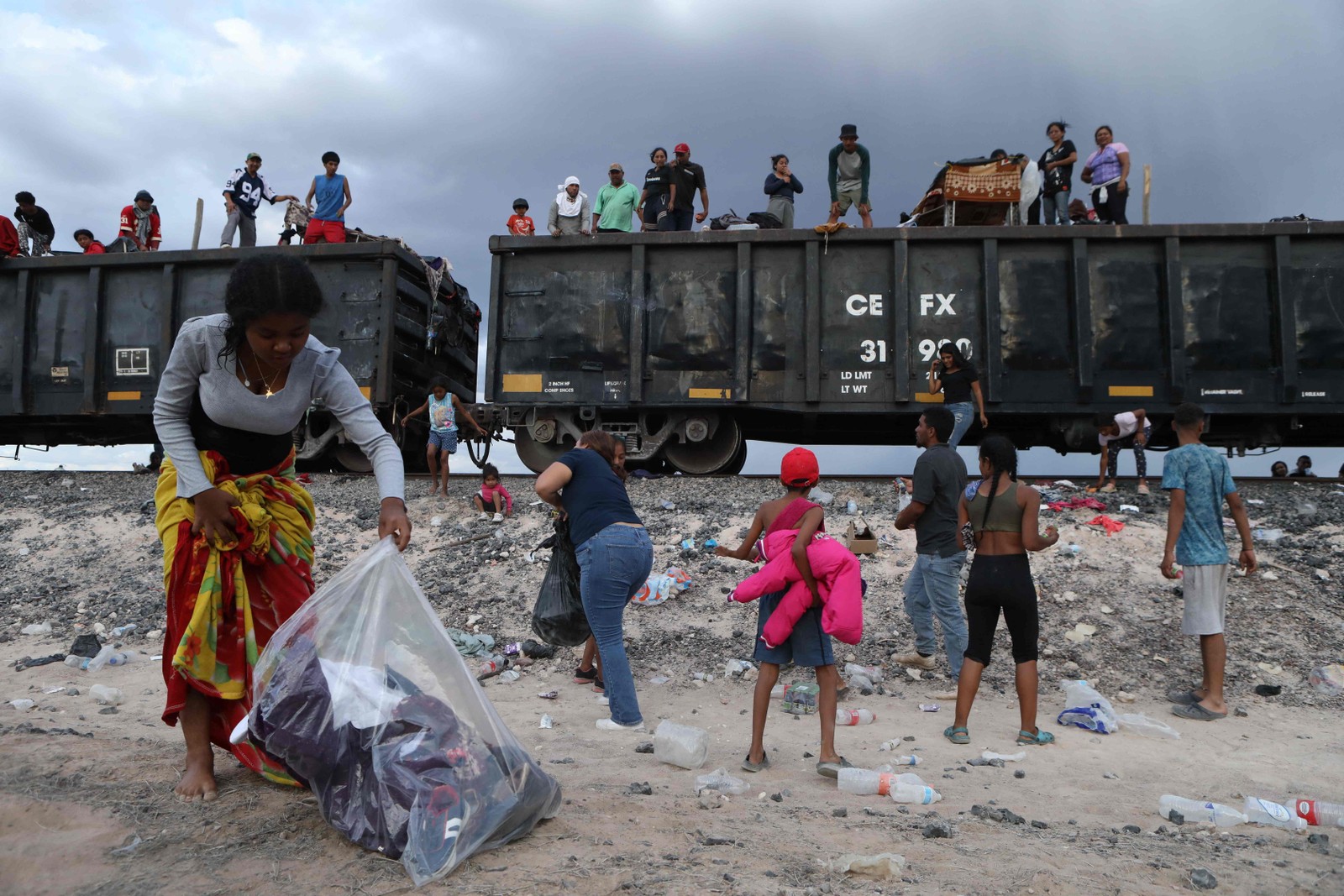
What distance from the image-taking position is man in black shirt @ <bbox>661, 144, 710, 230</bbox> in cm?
902

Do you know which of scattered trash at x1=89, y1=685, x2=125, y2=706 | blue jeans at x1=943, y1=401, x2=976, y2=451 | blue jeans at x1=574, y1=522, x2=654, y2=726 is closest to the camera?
blue jeans at x1=574, y1=522, x2=654, y2=726

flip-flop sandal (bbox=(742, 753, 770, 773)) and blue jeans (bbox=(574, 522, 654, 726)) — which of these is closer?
flip-flop sandal (bbox=(742, 753, 770, 773))

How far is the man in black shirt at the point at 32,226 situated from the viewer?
10.2m

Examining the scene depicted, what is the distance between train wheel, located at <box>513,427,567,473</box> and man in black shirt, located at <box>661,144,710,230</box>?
263cm

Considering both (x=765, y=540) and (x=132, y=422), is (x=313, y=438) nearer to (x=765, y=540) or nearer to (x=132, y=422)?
(x=132, y=422)

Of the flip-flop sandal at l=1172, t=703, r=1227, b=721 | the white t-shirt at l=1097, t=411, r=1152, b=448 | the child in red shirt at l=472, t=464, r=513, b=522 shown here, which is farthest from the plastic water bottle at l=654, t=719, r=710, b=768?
the white t-shirt at l=1097, t=411, r=1152, b=448

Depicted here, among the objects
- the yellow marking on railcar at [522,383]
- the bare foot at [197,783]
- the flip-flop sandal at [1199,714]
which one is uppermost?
the yellow marking on railcar at [522,383]

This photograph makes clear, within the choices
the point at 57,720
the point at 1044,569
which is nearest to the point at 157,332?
the point at 57,720

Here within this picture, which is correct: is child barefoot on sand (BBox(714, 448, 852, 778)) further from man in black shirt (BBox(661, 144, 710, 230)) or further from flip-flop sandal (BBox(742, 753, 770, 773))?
man in black shirt (BBox(661, 144, 710, 230))

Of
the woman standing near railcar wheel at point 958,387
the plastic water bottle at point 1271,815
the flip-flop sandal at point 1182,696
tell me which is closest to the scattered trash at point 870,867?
the plastic water bottle at point 1271,815

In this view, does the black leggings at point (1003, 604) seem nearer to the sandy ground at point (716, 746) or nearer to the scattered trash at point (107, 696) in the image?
the sandy ground at point (716, 746)

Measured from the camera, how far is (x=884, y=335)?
8.03m

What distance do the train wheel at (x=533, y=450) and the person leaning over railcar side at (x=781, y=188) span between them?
11.4 feet

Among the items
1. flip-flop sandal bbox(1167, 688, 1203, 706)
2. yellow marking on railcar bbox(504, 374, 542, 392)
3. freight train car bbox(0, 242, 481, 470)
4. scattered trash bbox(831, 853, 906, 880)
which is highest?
freight train car bbox(0, 242, 481, 470)
